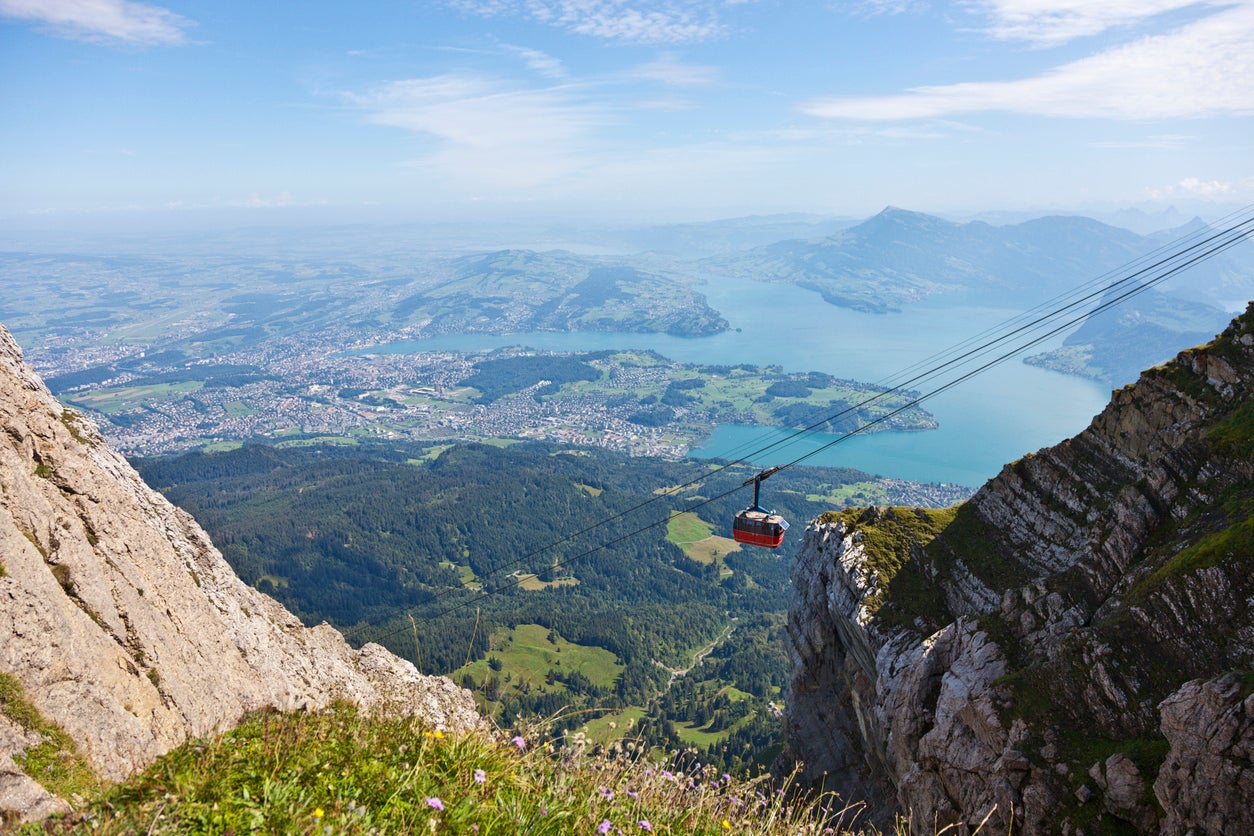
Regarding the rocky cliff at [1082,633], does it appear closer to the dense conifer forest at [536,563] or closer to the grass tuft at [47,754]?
the grass tuft at [47,754]

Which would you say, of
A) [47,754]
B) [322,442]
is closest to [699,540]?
[322,442]

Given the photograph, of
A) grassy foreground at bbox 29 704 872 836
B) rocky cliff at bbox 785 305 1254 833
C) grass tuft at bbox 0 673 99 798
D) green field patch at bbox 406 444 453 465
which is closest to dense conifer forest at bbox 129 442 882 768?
green field patch at bbox 406 444 453 465

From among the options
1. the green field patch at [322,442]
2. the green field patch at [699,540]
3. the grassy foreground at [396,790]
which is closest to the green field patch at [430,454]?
the green field patch at [322,442]

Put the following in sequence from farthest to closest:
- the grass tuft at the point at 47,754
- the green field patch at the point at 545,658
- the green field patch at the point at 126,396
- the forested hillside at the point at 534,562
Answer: the green field patch at the point at 126,396
the green field patch at the point at 545,658
the forested hillside at the point at 534,562
the grass tuft at the point at 47,754

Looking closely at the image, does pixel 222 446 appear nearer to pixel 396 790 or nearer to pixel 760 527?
pixel 760 527

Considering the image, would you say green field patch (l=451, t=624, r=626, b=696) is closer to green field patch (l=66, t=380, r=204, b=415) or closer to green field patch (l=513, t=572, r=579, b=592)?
green field patch (l=513, t=572, r=579, b=592)

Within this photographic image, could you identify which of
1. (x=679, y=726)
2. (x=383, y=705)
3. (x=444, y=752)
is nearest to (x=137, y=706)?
(x=383, y=705)

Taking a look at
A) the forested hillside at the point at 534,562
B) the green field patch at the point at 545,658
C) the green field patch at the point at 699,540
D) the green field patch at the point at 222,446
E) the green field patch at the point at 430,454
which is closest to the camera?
the forested hillside at the point at 534,562
